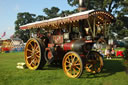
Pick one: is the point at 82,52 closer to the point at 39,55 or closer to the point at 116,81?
the point at 116,81

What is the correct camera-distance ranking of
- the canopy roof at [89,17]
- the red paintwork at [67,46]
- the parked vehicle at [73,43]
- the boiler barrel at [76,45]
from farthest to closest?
1. the red paintwork at [67,46]
2. the boiler barrel at [76,45]
3. the parked vehicle at [73,43]
4. the canopy roof at [89,17]

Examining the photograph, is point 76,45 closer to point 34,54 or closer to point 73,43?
point 73,43

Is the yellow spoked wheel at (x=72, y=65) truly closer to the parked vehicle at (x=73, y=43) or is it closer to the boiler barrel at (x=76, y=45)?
the parked vehicle at (x=73, y=43)

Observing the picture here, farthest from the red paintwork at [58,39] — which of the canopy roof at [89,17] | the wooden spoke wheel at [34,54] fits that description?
the canopy roof at [89,17]

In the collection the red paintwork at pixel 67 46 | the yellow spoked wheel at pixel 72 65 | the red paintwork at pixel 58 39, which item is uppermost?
the red paintwork at pixel 58 39

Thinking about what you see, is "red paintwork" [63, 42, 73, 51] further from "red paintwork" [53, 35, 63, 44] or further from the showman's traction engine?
"red paintwork" [53, 35, 63, 44]

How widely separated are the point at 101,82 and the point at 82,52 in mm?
1689

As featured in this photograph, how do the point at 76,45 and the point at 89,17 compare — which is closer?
the point at 89,17

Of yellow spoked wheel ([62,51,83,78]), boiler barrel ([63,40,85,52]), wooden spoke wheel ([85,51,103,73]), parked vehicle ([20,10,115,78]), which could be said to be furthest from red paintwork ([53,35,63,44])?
wooden spoke wheel ([85,51,103,73])

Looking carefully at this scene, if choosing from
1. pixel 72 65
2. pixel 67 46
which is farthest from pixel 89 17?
pixel 72 65

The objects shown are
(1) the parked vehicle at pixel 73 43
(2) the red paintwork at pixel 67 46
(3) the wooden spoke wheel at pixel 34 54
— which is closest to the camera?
(1) the parked vehicle at pixel 73 43

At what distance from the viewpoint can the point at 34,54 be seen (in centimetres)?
828

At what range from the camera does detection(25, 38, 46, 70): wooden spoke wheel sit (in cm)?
777

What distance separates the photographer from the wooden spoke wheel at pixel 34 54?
306 inches
